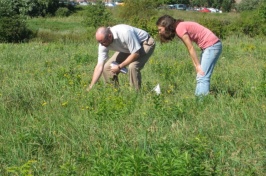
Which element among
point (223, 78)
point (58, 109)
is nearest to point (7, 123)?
point (58, 109)

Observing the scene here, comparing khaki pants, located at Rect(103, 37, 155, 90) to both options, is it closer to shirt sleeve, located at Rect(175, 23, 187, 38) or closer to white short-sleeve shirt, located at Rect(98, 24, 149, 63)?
white short-sleeve shirt, located at Rect(98, 24, 149, 63)

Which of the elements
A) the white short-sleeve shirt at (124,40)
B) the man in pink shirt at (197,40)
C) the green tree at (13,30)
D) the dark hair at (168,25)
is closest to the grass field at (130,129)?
the man in pink shirt at (197,40)

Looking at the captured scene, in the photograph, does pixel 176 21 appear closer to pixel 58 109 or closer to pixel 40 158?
pixel 58 109

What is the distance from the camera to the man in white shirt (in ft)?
24.0

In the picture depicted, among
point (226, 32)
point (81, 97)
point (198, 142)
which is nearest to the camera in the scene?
point (198, 142)

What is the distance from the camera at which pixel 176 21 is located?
277 inches

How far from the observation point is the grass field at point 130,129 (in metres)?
4.05

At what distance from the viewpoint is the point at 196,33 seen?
7098mm

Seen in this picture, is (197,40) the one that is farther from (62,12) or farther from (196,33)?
(62,12)

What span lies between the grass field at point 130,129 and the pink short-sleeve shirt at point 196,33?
2.61 ft

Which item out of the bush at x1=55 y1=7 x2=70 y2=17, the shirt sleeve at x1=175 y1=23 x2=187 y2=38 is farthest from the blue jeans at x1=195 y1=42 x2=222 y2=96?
the bush at x1=55 y1=7 x2=70 y2=17

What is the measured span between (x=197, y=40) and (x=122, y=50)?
1.26 metres

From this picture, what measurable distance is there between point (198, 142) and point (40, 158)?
160cm

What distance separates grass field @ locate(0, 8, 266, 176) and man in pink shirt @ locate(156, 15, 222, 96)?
33 cm
